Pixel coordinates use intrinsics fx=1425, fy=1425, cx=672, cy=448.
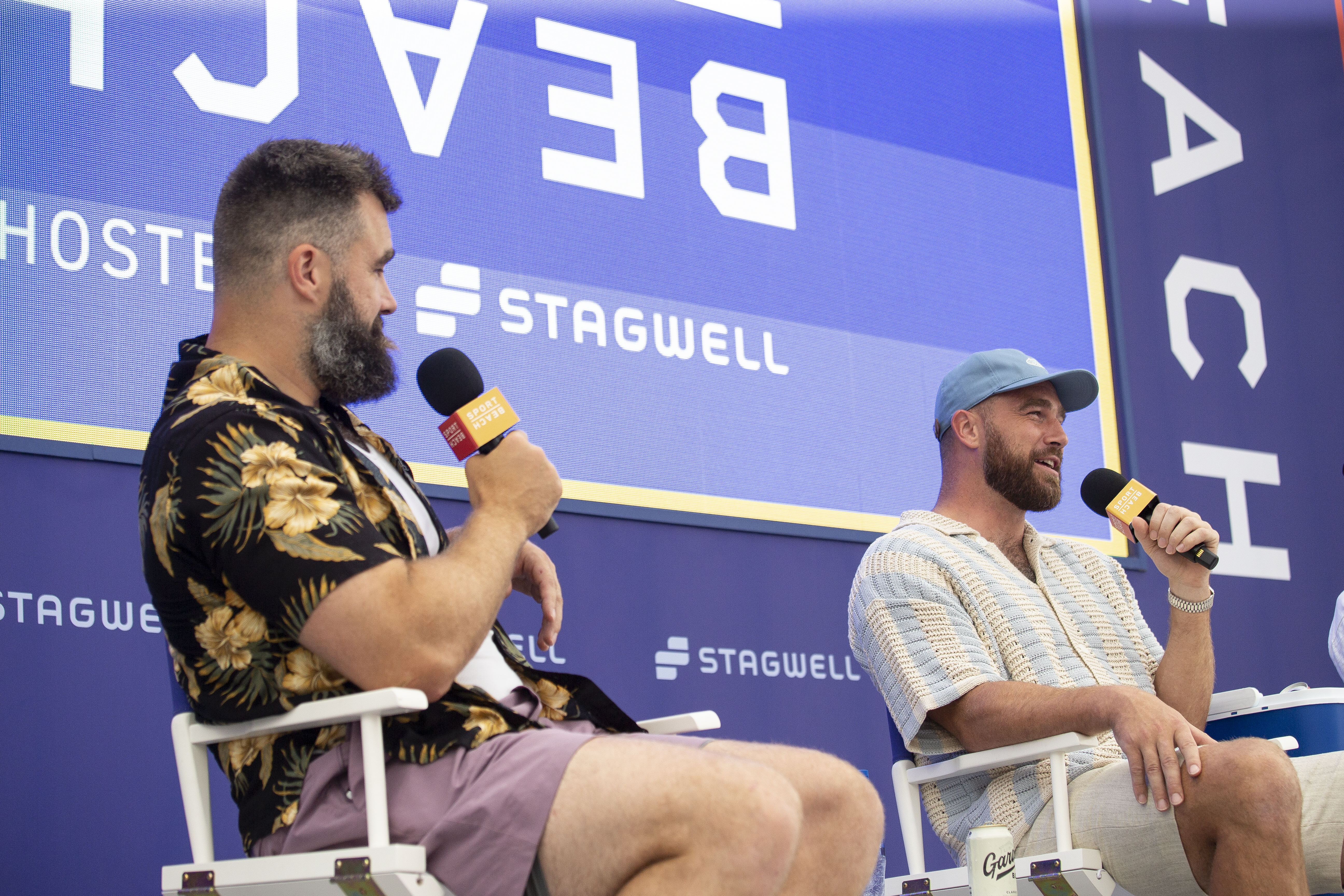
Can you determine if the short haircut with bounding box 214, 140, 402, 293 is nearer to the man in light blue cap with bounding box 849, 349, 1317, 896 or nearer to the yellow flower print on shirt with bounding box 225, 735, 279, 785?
the yellow flower print on shirt with bounding box 225, 735, 279, 785

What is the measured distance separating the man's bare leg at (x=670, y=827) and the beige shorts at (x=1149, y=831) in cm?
89

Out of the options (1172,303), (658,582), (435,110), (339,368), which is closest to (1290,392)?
(1172,303)

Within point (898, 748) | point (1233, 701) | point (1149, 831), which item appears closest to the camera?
point (1149, 831)

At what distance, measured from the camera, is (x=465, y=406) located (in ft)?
5.47

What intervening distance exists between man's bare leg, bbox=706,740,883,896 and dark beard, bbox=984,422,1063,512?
3.93 feet

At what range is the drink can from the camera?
6.59 feet

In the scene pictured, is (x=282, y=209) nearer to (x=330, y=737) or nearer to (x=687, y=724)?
(x=330, y=737)

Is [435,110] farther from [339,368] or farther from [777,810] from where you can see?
[777,810]

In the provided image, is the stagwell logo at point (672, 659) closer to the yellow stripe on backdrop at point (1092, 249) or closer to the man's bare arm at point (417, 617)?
the yellow stripe on backdrop at point (1092, 249)

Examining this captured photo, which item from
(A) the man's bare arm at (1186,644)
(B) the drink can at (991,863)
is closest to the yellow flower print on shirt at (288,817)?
(B) the drink can at (991,863)

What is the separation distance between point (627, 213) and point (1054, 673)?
4.65 feet

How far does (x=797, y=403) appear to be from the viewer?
3.35 metres

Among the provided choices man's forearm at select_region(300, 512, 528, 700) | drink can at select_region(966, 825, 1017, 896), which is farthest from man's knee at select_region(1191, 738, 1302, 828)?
man's forearm at select_region(300, 512, 528, 700)

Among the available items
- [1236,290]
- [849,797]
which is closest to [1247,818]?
[849,797]
